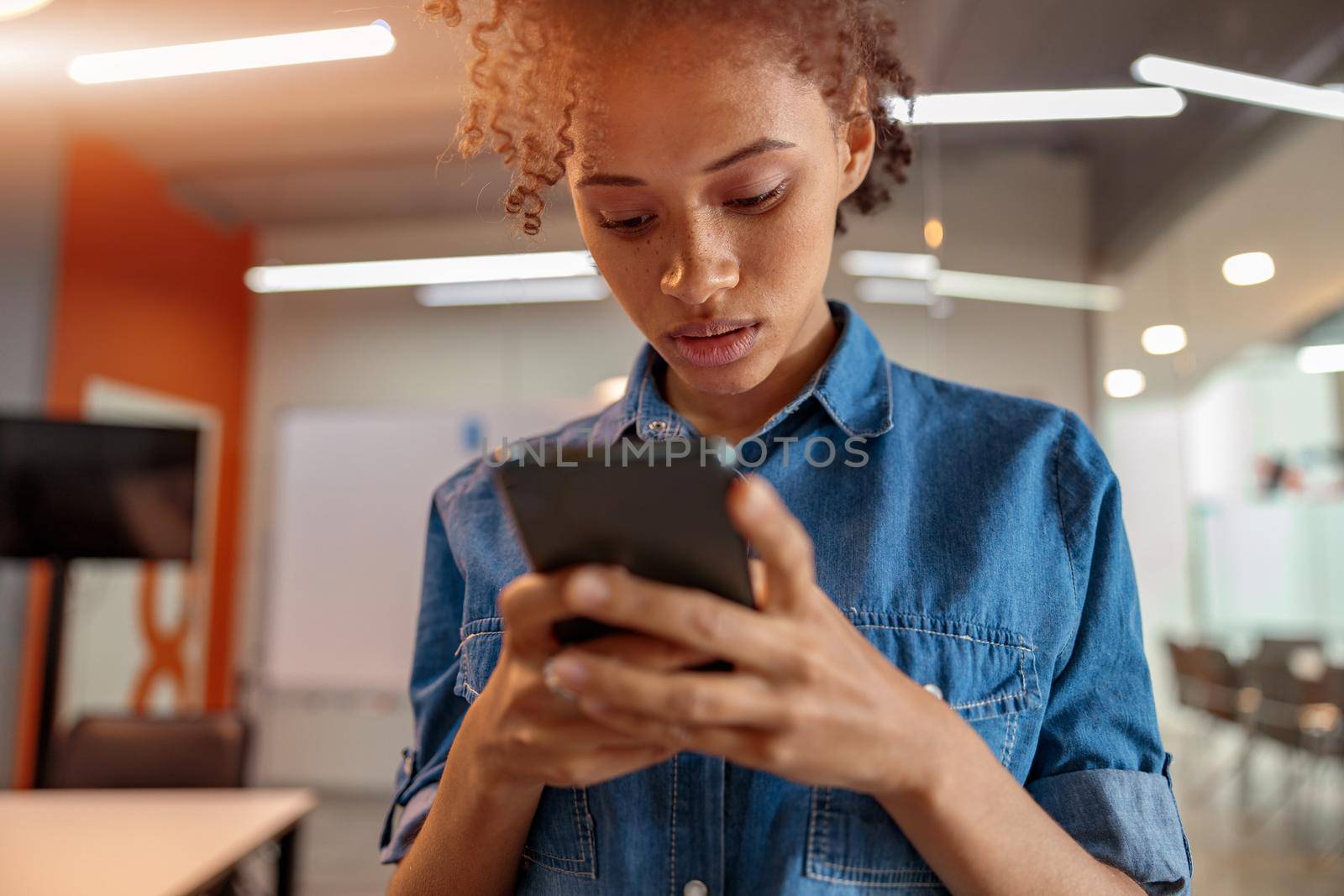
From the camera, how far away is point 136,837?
183cm

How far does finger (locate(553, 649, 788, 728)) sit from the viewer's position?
0.39 metres

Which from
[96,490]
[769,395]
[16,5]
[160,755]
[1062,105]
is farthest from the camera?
[96,490]

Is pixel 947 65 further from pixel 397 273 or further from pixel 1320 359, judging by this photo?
pixel 397 273

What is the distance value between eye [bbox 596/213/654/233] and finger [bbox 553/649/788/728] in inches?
14.3

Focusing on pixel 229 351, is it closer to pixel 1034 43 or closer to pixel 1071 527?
pixel 1034 43

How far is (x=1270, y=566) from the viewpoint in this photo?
85.2 inches

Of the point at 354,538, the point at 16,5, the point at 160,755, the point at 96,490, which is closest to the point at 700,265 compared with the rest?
the point at 160,755

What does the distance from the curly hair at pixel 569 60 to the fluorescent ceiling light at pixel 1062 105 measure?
3.30 feet

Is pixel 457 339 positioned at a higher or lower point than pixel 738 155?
higher

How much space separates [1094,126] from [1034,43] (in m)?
0.24

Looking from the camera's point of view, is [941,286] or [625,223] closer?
[625,223]

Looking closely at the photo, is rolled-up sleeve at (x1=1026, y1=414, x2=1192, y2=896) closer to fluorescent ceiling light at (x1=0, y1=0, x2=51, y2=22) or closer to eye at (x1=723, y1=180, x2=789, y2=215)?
eye at (x1=723, y1=180, x2=789, y2=215)

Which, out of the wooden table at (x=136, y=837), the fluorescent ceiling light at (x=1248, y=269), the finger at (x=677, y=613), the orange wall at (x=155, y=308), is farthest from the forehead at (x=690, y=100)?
the orange wall at (x=155, y=308)

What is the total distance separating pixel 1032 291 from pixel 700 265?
1.41 meters
